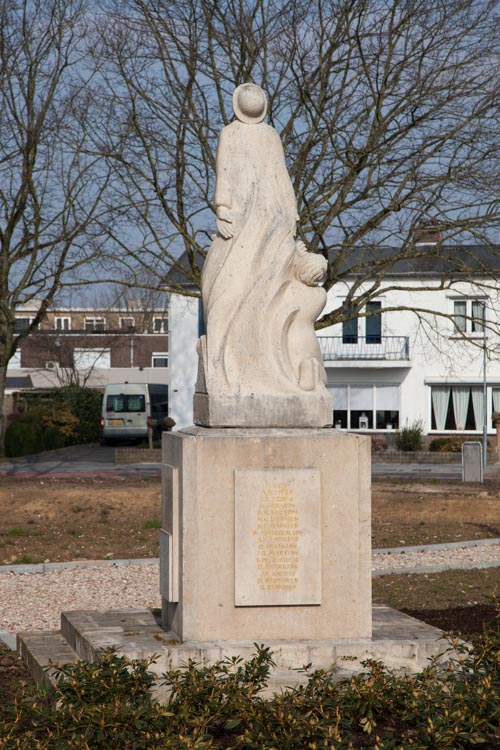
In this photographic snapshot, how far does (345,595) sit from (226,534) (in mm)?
928

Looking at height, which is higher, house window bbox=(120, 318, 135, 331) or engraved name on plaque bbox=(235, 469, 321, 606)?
house window bbox=(120, 318, 135, 331)

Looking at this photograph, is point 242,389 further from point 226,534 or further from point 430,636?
point 430,636

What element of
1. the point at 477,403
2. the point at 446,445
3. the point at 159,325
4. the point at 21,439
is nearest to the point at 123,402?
the point at 21,439

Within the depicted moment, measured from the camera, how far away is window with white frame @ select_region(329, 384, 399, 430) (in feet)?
130

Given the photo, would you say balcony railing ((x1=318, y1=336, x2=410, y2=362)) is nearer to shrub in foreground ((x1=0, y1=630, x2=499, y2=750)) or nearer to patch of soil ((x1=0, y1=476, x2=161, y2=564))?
patch of soil ((x1=0, y1=476, x2=161, y2=564))

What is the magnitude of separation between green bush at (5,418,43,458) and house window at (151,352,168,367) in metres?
36.5

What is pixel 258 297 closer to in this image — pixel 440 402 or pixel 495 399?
pixel 440 402

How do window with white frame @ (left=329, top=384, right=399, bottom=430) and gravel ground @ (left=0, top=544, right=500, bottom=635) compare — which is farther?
window with white frame @ (left=329, top=384, right=399, bottom=430)

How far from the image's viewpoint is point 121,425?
130 ft

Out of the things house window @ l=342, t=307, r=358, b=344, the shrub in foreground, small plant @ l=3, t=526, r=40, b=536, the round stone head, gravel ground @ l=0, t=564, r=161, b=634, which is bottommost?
gravel ground @ l=0, t=564, r=161, b=634

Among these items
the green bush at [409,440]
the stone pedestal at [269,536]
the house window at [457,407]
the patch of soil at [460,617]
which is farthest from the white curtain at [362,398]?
the stone pedestal at [269,536]

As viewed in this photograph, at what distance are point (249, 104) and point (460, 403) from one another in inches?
1273

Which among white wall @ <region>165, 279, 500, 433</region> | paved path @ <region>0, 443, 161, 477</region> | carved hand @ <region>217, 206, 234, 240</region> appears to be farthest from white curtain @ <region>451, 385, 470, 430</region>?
carved hand @ <region>217, 206, 234, 240</region>

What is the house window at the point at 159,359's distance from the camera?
72500 millimetres
